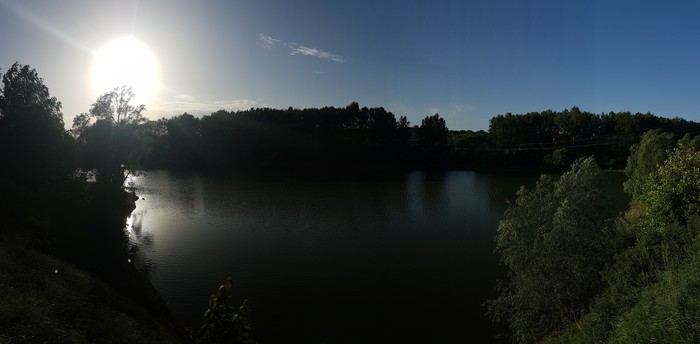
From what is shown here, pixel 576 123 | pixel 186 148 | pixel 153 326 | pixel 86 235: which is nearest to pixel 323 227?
pixel 86 235

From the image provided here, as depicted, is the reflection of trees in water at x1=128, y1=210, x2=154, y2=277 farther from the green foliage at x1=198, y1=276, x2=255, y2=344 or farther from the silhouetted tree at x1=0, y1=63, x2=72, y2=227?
the green foliage at x1=198, y1=276, x2=255, y2=344

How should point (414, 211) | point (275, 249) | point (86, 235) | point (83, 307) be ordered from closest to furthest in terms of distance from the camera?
1. point (83, 307)
2. point (86, 235)
3. point (275, 249)
4. point (414, 211)

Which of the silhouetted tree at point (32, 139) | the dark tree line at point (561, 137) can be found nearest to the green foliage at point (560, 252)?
the silhouetted tree at point (32, 139)

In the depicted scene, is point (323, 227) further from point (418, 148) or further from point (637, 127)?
point (637, 127)

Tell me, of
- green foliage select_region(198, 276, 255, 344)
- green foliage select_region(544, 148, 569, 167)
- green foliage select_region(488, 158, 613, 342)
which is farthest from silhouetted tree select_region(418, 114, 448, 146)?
green foliage select_region(198, 276, 255, 344)

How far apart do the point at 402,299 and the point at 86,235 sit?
27065 millimetres

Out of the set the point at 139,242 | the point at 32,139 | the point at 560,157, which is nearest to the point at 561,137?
the point at 560,157

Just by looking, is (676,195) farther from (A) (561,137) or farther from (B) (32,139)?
(A) (561,137)

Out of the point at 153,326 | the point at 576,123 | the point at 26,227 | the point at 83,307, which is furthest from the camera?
the point at 576,123

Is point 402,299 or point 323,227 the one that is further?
point 323,227

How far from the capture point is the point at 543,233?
65.7 feet

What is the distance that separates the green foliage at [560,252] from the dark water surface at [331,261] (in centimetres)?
432

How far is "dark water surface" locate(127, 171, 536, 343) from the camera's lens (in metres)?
23.4

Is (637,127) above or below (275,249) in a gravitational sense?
above
